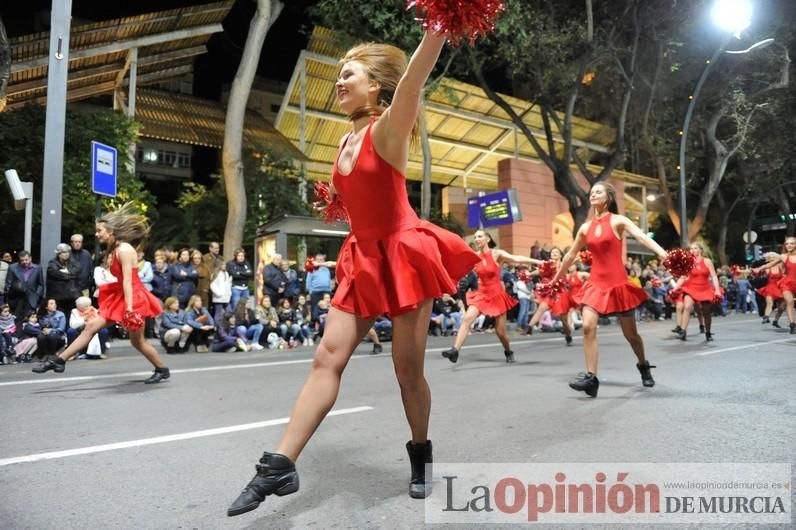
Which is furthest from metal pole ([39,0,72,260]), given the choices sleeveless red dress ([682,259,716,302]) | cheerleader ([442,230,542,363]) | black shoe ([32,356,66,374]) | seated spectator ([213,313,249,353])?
sleeveless red dress ([682,259,716,302])

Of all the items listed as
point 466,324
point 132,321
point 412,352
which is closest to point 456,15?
point 412,352

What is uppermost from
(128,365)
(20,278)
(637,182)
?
(637,182)

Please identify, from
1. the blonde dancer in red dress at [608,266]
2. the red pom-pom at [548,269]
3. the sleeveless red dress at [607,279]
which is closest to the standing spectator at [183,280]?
the red pom-pom at [548,269]

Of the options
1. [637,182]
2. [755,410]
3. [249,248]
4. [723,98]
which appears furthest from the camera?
[637,182]

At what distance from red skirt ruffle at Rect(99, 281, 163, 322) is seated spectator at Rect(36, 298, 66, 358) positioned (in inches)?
153

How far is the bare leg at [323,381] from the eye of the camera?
96.0 inches

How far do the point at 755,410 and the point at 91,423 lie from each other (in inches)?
209

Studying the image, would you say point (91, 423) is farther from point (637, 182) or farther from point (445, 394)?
point (637, 182)

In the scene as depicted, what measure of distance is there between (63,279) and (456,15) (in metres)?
10.3

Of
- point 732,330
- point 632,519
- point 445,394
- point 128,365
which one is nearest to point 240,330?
point 128,365

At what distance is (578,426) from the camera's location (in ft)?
13.9

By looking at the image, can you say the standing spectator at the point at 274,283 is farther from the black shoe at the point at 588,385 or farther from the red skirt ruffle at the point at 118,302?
the black shoe at the point at 588,385

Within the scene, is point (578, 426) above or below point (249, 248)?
below

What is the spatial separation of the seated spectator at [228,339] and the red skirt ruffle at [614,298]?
7.33 metres
